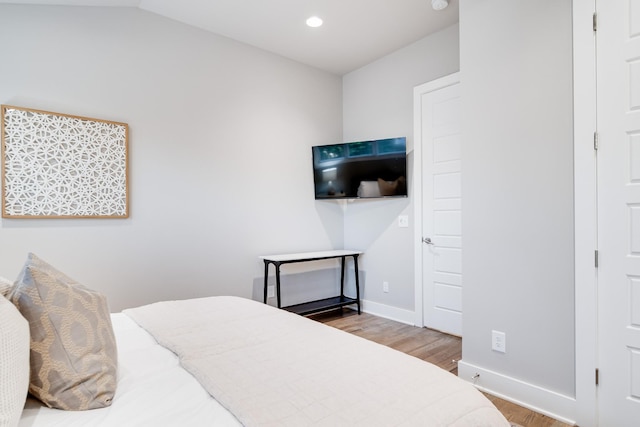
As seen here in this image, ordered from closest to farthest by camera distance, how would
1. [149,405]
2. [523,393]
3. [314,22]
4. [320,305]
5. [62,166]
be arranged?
[149,405], [523,393], [62,166], [314,22], [320,305]

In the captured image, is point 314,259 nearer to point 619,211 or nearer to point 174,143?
point 174,143

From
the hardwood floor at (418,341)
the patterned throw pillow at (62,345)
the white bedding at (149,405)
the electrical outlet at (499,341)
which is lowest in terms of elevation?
the hardwood floor at (418,341)

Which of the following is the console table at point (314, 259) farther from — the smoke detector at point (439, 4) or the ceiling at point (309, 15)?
the smoke detector at point (439, 4)

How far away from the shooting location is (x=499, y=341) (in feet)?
7.10

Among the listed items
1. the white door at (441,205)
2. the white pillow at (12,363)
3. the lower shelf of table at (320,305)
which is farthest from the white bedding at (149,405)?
the white door at (441,205)

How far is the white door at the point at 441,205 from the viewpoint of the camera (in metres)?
3.23

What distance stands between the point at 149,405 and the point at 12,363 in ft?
1.14

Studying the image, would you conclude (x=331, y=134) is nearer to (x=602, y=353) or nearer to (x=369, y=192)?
(x=369, y=192)

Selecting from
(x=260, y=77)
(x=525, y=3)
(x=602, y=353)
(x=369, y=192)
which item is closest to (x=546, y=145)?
(x=525, y=3)

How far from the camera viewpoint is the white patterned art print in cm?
233

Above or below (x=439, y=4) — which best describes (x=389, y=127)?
below

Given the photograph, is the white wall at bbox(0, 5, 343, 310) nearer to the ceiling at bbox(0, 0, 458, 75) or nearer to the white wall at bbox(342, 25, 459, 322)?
the ceiling at bbox(0, 0, 458, 75)

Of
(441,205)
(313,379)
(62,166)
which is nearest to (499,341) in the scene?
(441,205)

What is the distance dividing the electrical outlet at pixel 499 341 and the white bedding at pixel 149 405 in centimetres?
189
